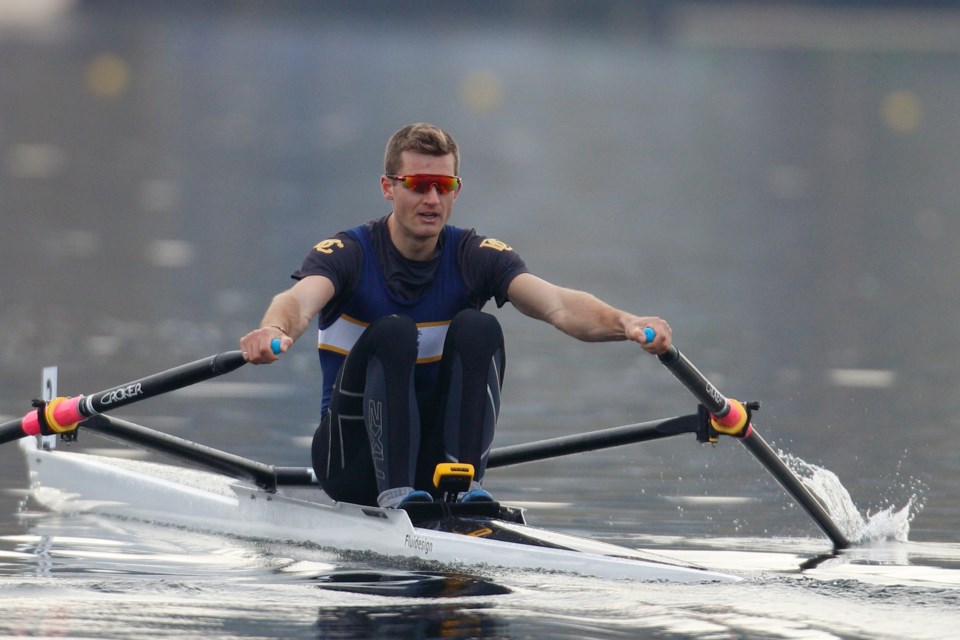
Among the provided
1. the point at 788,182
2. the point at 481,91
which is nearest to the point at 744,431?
the point at 788,182

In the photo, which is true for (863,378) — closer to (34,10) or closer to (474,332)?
(474,332)

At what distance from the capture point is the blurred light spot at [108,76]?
45156 millimetres

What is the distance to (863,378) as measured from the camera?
469 inches

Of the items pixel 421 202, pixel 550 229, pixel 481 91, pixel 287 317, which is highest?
pixel 481 91

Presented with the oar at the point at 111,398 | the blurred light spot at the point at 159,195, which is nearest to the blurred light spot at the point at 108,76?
the blurred light spot at the point at 159,195

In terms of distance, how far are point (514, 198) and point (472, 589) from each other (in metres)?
19.0

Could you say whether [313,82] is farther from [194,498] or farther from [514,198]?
[194,498]

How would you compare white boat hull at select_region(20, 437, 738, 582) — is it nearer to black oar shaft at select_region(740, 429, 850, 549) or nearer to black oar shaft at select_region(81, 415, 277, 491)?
black oar shaft at select_region(81, 415, 277, 491)

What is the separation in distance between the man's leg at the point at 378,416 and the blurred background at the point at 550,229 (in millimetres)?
1999

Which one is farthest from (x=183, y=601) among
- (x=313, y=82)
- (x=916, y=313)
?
(x=313, y=82)

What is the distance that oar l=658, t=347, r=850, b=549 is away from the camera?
6977mm

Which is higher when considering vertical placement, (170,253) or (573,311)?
(170,253)

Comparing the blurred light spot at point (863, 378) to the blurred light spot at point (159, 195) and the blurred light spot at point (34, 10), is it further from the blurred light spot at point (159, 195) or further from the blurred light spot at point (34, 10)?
the blurred light spot at point (34, 10)

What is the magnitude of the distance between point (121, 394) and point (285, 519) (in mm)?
817
